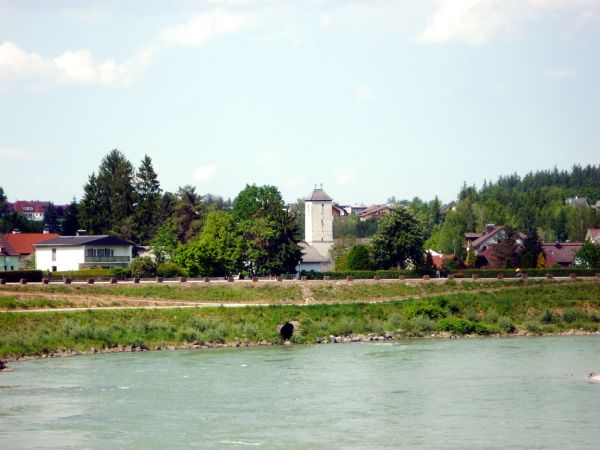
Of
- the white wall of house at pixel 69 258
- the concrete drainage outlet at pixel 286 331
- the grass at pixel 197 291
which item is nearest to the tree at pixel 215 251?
the white wall of house at pixel 69 258

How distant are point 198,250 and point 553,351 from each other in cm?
3791

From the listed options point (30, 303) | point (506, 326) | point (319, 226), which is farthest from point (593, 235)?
point (30, 303)

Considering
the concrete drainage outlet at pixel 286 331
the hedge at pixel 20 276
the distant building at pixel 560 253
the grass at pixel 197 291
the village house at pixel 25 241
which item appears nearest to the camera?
the concrete drainage outlet at pixel 286 331

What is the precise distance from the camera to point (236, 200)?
103312mm

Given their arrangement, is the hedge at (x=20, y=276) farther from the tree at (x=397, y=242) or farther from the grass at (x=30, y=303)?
the tree at (x=397, y=242)

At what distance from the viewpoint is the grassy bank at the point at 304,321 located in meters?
55.4

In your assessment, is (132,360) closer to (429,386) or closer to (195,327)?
(195,327)

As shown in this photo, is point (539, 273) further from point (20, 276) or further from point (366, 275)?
point (20, 276)

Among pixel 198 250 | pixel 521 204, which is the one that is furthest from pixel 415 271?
pixel 521 204

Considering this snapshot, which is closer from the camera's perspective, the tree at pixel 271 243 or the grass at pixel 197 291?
the grass at pixel 197 291

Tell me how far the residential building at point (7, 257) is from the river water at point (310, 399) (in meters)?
50.6

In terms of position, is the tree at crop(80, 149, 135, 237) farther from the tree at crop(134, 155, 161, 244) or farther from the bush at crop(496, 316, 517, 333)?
the bush at crop(496, 316, 517, 333)

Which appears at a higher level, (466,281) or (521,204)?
(521,204)

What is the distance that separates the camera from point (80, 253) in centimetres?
9412
